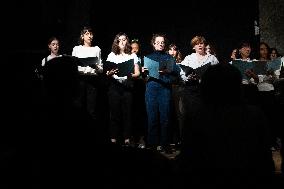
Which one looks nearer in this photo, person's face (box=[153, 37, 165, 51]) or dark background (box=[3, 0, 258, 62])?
person's face (box=[153, 37, 165, 51])

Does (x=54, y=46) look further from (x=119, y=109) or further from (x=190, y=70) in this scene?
(x=190, y=70)

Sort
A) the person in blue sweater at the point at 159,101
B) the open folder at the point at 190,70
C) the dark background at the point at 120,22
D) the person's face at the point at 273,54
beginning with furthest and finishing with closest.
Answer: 1. the person's face at the point at 273,54
2. the dark background at the point at 120,22
3. the person in blue sweater at the point at 159,101
4. the open folder at the point at 190,70

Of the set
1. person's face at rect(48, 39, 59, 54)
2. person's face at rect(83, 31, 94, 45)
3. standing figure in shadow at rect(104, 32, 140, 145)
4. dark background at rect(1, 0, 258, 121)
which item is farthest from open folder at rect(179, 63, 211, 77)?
dark background at rect(1, 0, 258, 121)

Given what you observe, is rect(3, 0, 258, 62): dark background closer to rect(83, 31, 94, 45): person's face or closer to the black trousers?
rect(83, 31, 94, 45): person's face

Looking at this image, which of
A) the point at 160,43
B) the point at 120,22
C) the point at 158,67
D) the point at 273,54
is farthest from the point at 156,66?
the point at 120,22

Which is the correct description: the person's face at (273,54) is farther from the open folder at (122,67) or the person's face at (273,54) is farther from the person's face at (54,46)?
the person's face at (54,46)

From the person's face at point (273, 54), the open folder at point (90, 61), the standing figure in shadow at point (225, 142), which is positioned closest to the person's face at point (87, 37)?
the open folder at point (90, 61)

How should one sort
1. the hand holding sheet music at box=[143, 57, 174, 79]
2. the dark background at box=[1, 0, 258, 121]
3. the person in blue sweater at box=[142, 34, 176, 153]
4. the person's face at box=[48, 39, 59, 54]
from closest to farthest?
the hand holding sheet music at box=[143, 57, 174, 79], the person in blue sweater at box=[142, 34, 176, 153], the person's face at box=[48, 39, 59, 54], the dark background at box=[1, 0, 258, 121]

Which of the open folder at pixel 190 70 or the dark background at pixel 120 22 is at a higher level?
the dark background at pixel 120 22

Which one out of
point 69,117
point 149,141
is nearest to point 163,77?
point 149,141

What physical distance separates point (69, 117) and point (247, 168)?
1.00 meters

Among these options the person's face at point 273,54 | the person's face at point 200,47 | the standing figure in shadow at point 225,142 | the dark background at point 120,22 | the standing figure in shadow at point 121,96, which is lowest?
the standing figure in shadow at point 225,142

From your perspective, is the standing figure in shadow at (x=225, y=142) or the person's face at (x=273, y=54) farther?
the person's face at (x=273, y=54)

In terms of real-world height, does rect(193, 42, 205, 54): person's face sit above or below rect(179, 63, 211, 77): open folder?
above
